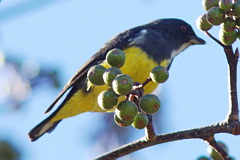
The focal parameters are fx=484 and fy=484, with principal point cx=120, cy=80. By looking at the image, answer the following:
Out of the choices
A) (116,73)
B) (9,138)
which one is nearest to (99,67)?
(116,73)

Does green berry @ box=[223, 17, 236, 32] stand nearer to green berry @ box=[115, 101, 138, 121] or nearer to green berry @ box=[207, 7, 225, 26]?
green berry @ box=[207, 7, 225, 26]

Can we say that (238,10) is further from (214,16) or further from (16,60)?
(16,60)

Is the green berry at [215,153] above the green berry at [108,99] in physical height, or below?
below

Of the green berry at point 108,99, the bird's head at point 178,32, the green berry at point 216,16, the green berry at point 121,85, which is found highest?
the green berry at point 216,16

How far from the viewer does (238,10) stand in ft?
7.27

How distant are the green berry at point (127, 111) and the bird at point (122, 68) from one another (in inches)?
90.8

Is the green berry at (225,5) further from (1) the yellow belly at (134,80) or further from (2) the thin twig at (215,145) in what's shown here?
(1) the yellow belly at (134,80)

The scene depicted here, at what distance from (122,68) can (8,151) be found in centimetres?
136

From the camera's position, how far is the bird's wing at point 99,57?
189 inches

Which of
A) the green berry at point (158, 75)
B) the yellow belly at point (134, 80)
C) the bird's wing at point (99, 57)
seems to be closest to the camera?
the green berry at point (158, 75)

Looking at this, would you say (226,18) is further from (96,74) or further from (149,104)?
(96,74)

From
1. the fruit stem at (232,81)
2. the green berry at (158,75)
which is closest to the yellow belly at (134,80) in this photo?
the green berry at (158,75)

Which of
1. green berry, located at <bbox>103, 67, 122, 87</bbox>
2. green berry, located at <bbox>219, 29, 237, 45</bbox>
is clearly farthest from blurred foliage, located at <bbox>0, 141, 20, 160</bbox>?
green berry, located at <bbox>219, 29, 237, 45</bbox>

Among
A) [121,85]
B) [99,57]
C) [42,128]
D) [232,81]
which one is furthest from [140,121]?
[42,128]
